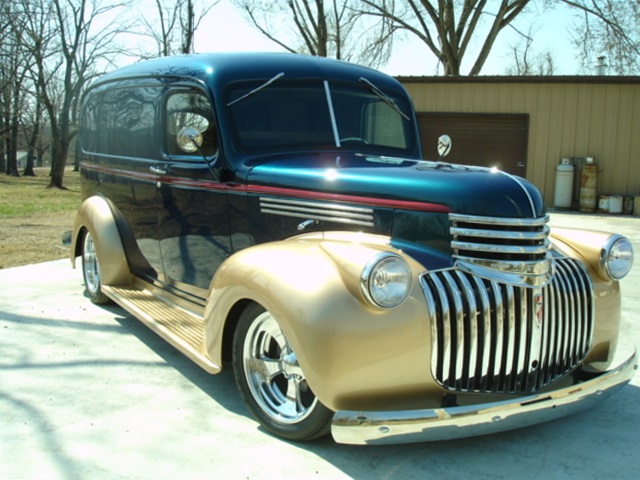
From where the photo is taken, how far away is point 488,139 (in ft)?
51.0

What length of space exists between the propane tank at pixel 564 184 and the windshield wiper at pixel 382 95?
438 inches

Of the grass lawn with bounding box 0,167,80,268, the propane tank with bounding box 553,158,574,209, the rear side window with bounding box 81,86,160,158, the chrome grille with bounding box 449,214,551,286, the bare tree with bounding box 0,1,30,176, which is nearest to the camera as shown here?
the chrome grille with bounding box 449,214,551,286

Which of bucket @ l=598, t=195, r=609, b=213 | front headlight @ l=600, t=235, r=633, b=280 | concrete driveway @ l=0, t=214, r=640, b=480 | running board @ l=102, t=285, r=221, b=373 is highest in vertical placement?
front headlight @ l=600, t=235, r=633, b=280

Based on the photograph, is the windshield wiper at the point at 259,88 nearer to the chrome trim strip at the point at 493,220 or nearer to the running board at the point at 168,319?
the running board at the point at 168,319

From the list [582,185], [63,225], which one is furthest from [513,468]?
[582,185]

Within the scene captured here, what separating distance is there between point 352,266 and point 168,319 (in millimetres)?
1836

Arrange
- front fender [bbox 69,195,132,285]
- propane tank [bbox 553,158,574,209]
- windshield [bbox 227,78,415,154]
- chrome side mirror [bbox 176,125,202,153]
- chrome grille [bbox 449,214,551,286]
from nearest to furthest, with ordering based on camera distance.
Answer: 1. chrome grille [bbox 449,214,551,286]
2. chrome side mirror [bbox 176,125,202,153]
3. windshield [bbox 227,78,415,154]
4. front fender [bbox 69,195,132,285]
5. propane tank [bbox 553,158,574,209]

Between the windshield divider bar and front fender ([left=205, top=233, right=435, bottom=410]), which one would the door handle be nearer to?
the windshield divider bar

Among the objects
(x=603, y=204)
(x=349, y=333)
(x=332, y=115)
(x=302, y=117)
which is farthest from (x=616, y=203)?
(x=349, y=333)

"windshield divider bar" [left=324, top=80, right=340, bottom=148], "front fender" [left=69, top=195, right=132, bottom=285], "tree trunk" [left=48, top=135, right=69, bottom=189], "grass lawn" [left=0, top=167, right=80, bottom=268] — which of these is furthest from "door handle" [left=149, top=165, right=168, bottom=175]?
"tree trunk" [left=48, top=135, right=69, bottom=189]

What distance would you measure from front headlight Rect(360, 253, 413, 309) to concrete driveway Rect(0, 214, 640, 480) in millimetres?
765

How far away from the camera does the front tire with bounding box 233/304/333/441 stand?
2951 mm

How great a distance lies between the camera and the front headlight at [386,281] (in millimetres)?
2613

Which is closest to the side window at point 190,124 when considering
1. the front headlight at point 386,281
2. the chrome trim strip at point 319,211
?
the chrome trim strip at point 319,211
